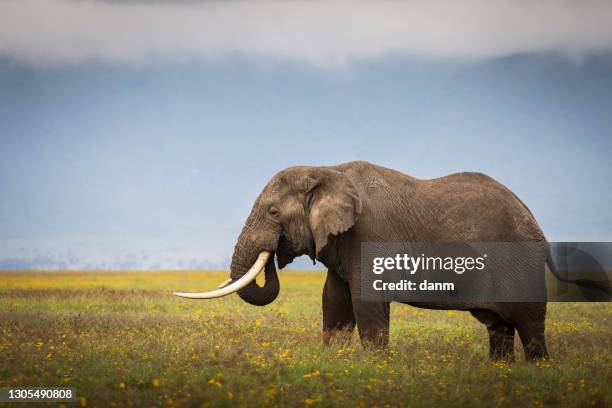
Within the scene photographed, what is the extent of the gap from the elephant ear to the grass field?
200cm

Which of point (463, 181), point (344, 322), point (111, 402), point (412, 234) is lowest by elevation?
point (111, 402)

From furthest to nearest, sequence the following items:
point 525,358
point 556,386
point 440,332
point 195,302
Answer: point 195,302 < point 440,332 < point 525,358 < point 556,386

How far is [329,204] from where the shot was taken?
45.6 feet

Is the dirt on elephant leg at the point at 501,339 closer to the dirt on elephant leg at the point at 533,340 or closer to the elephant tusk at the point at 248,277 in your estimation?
the dirt on elephant leg at the point at 533,340

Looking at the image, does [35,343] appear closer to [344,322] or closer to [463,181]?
[344,322]

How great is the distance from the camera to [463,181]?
1499 cm

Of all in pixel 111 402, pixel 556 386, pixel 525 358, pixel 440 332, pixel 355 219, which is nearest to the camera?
pixel 111 402

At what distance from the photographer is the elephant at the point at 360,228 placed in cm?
1405

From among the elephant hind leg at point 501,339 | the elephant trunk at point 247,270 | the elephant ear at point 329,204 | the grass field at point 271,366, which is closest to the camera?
the grass field at point 271,366

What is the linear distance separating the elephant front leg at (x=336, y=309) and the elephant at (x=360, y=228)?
0.02 metres

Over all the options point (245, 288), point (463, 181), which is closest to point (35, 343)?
point (245, 288)

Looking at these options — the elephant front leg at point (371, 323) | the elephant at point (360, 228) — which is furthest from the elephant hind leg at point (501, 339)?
the elephant front leg at point (371, 323)

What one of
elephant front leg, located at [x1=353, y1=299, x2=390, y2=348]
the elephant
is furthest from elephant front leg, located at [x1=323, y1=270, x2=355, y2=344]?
elephant front leg, located at [x1=353, y1=299, x2=390, y2=348]

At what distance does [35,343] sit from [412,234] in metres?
6.88
